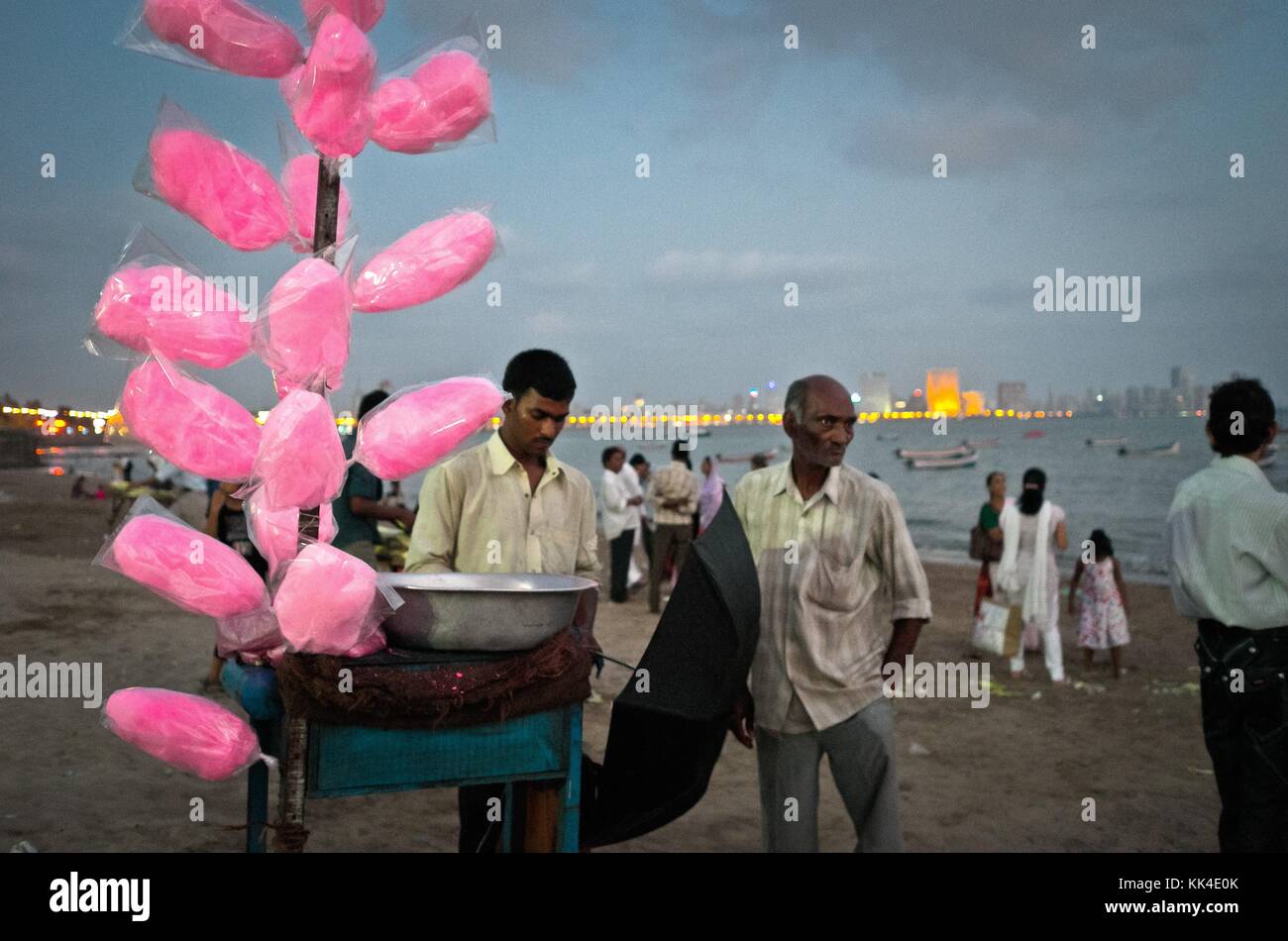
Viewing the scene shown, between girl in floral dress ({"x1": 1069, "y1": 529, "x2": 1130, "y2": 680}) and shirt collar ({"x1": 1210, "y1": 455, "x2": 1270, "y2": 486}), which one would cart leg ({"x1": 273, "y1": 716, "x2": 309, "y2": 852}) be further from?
girl in floral dress ({"x1": 1069, "y1": 529, "x2": 1130, "y2": 680})

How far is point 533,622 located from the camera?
2.49m

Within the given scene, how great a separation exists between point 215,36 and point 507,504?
66.9 inches

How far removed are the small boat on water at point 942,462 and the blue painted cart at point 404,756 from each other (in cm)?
5519

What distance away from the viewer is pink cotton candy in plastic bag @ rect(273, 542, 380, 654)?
2145mm

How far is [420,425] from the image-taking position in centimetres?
237

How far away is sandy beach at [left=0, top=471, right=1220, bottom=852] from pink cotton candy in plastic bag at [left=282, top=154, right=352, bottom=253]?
160 centimetres

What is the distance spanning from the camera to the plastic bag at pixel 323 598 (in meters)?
2.14

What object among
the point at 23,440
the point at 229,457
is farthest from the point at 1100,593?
the point at 23,440

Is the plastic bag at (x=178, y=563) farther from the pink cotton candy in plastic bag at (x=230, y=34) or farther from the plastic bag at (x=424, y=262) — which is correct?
the pink cotton candy in plastic bag at (x=230, y=34)

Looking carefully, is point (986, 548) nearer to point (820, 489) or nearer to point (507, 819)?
point (820, 489)

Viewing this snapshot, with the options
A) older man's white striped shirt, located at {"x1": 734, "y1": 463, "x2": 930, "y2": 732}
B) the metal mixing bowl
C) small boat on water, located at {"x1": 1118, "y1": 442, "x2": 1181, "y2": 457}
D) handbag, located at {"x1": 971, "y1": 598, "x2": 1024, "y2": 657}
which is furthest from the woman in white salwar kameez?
small boat on water, located at {"x1": 1118, "y1": 442, "x2": 1181, "y2": 457}

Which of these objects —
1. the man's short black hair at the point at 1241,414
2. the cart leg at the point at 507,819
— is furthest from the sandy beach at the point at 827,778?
the man's short black hair at the point at 1241,414

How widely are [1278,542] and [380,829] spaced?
403 cm
